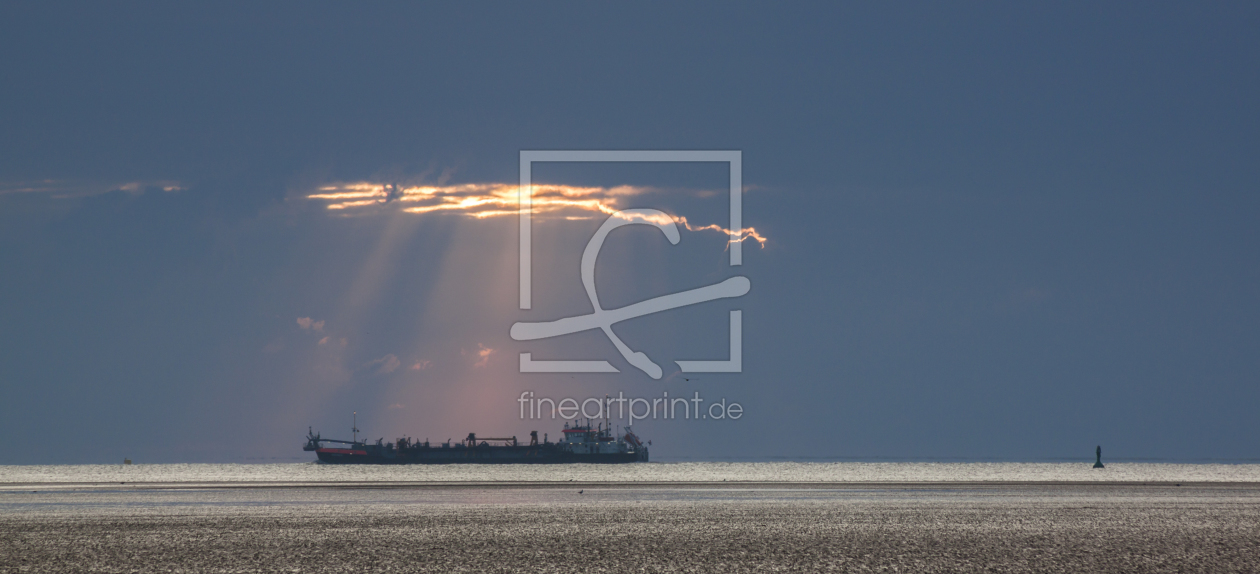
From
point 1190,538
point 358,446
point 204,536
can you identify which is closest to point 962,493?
point 1190,538

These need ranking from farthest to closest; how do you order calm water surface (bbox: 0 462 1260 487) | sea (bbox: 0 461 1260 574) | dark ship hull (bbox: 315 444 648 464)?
dark ship hull (bbox: 315 444 648 464), calm water surface (bbox: 0 462 1260 487), sea (bbox: 0 461 1260 574)

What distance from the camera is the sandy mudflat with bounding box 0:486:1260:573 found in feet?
79.5

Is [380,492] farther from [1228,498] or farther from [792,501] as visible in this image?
[1228,498]

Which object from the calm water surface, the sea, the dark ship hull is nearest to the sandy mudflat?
the sea

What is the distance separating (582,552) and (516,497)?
60.0ft

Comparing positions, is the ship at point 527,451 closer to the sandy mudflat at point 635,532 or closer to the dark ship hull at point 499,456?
the dark ship hull at point 499,456


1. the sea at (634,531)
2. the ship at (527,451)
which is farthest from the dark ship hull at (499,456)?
the sea at (634,531)

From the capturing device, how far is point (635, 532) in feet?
97.4

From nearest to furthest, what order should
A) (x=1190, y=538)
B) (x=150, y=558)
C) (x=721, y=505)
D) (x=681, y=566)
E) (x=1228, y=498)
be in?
1. (x=681, y=566)
2. (x=150, y=558)
3. (x=1190, y=538)
4. (x=721, y=505)
5. (x=1228, y=498)

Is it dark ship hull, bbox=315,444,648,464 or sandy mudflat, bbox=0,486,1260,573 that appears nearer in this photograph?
sandy mudflat, bbox=0,486,1260,573

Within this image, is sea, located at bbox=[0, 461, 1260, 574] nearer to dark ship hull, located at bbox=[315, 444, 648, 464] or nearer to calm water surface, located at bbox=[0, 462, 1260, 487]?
calm water surface, located at bbox=[0, 462, 1260, 487]

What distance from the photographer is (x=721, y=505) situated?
38094 millimetres

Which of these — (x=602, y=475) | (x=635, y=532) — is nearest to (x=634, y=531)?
(x=635, y=532)

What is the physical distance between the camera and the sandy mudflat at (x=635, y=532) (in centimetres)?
2423
